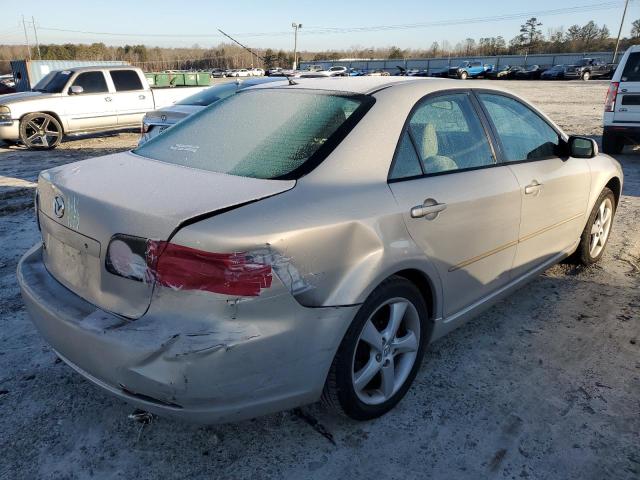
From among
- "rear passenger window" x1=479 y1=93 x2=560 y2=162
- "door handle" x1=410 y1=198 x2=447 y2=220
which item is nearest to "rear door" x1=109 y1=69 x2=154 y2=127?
"rear passenger window" x1=479 y1=93 x2=560 y2=162

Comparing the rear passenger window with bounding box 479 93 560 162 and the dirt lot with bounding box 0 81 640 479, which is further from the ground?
the rear passenger window with bounding box 479 93 560 162

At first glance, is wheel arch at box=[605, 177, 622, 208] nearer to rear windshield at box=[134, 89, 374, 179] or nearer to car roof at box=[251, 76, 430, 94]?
car roof at box=[251, 76, 430, 94]

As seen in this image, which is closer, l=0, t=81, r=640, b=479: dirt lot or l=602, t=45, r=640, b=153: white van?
l=0, t=81, r=640, b=479: dirt lot

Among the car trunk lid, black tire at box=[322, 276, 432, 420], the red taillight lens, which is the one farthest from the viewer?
the red taillight lens

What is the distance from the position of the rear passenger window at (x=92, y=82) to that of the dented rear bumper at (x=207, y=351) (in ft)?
35.5

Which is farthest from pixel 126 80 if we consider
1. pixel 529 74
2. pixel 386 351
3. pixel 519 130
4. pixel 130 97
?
pixel 529 74

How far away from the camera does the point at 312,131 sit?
2.43 meters

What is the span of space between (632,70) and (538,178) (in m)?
7.25

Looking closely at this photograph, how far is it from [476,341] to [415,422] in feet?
3.18

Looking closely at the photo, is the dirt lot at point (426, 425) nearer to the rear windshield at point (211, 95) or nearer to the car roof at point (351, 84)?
the car roof at point (351, 84)

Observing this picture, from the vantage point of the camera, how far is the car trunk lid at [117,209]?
1908 millimetres

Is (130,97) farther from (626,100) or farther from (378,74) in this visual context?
(626,100)

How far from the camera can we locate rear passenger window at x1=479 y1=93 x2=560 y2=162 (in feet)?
10.5

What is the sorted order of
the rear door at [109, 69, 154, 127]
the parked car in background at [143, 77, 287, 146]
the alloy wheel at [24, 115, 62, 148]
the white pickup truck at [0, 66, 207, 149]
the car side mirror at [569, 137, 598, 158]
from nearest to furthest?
1. the car side mirror at [569, 137, 598, 158]
2. the parked car in background at [143, 77, 287, 146]
3. the white pickup truck at [0, 66, 207, 149]
4. the alloy wheel at [24, 115, 62, 148]
5. the rear door at [109, 69, 154, 127]
